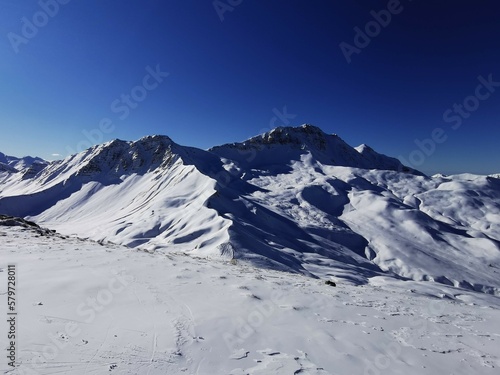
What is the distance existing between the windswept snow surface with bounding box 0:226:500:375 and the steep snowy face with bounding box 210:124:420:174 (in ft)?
420

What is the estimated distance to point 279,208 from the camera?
3280 inches

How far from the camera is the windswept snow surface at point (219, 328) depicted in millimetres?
5863

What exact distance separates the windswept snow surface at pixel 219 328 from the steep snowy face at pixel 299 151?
12816 cm

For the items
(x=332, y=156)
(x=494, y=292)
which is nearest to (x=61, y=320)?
(x=494, y=292)

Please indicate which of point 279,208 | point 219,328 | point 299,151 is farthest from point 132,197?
point 219,328

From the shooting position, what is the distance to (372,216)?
8356 cm

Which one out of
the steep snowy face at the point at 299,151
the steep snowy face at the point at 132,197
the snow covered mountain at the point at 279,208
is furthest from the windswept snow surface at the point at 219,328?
the steep snowy face at the point at 299,151

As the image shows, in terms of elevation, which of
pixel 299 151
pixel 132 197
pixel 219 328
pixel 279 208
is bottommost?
pixel 219 328

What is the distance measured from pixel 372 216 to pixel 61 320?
87.3m

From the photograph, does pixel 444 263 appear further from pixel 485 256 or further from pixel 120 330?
pixel 120 330

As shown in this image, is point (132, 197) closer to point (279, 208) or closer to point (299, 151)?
point (279, 208)

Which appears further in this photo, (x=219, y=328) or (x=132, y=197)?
(x=132, y=197)

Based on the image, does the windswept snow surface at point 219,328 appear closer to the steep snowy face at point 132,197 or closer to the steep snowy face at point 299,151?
the steep snowy face at point 132,197

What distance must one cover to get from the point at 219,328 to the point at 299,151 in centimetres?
15340
